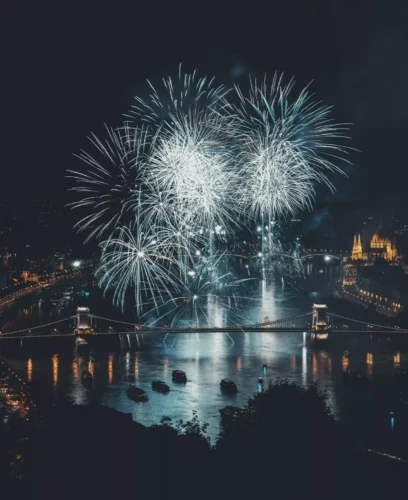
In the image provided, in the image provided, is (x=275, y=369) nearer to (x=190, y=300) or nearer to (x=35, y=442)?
(x=35, y=442)

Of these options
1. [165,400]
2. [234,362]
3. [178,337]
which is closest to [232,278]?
[178,337]

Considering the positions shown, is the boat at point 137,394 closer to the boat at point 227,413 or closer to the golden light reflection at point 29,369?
the boat at point 227,413

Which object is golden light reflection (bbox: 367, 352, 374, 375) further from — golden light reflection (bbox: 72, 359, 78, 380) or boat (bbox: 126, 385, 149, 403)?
golden light reflection (bbox: 72, 359, 78, 380)

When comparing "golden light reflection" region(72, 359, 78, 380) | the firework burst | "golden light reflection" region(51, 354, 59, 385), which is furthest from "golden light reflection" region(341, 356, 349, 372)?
"golden light reflection" region(51, 354, 59, 385)

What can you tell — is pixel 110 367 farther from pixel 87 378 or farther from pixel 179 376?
pixel 179 376

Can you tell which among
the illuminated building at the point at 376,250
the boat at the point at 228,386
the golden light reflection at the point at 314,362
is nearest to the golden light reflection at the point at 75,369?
the boat at the point at 228,386
